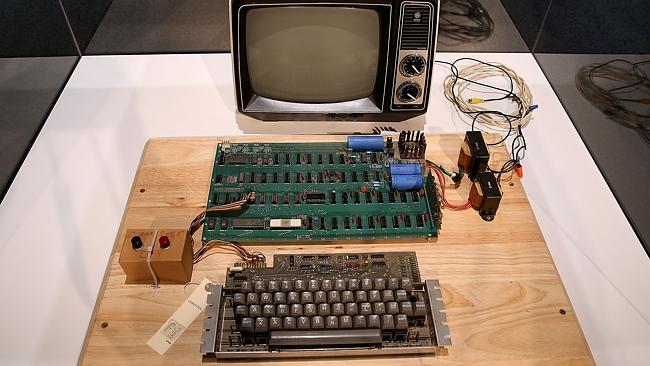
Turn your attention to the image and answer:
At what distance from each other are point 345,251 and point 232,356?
0.34 meters

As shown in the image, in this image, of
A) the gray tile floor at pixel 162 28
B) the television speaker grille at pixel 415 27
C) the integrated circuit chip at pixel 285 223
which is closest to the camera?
the integrated circuit chip at pixel 285 223

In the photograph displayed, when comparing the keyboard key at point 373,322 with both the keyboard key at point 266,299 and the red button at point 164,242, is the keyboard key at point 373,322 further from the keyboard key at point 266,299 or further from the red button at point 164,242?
the red button at point 164,242

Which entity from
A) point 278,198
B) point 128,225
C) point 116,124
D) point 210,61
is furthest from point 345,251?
point 210,61

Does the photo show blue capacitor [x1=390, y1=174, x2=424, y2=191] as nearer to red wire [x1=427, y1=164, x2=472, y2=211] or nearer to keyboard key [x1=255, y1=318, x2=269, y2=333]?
red wire [x1=427, y1=164, x2=472, y2=211]

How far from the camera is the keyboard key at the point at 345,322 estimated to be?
105 cm

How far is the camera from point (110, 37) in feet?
6.64

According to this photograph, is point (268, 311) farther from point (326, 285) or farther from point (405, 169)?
point (405, 169)

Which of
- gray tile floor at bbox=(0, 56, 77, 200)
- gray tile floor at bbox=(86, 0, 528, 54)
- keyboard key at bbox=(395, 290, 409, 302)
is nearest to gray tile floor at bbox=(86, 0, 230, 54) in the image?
gray tile floor at bbox=(86, 0, 528, 54)

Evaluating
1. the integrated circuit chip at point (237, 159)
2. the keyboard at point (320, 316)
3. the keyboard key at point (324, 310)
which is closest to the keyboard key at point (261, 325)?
the keyboard at point (320, 316)

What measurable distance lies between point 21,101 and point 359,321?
4.21 feet

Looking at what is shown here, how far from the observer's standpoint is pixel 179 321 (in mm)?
1100

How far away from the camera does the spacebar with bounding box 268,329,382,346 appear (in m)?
1.04

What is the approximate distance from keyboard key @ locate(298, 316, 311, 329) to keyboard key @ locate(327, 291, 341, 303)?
0.06 meters

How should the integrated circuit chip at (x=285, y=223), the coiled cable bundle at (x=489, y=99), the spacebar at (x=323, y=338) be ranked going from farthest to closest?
the coiled cable bundle at (x=489, y=99)
the integrated circuit chip at (x=285, y=223)
the spacebar at (x=323, y=338)
